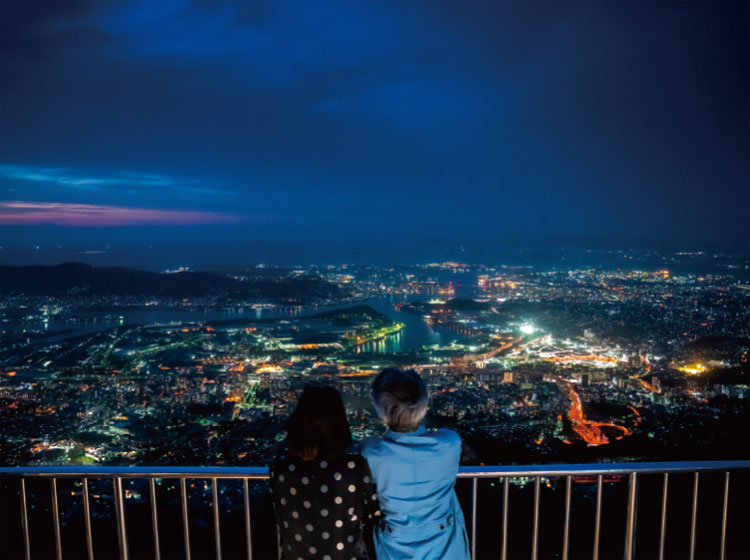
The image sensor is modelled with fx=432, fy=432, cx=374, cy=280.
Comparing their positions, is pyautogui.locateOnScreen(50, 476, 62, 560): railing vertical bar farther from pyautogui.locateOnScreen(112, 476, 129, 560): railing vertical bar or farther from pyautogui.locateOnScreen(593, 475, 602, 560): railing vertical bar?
pyautogui.locateOnScreen(593, 475, 602, 560): railing vertical bar

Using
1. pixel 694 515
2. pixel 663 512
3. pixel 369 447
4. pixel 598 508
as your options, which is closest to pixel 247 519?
pixel 369 447

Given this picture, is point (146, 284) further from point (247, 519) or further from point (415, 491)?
point (415, 491)

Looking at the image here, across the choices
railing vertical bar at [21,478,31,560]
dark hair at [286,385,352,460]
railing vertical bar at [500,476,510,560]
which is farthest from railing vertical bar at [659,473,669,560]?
railing vertical bar at [21,478,31,560]

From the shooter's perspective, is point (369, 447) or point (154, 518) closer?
point (369, 447)

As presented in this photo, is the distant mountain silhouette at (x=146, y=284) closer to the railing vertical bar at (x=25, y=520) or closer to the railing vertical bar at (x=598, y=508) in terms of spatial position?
the railing vertical bar at (x=25, y=520)

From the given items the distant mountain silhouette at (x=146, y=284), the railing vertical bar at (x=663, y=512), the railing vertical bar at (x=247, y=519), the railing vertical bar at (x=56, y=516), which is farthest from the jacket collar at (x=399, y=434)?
the distant mountain silhouette at (x=146, y=284)

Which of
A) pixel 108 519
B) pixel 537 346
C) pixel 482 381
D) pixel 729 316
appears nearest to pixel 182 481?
pixel 108 519

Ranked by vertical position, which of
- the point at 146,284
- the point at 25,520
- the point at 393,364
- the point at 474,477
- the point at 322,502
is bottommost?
the point at 393,364
